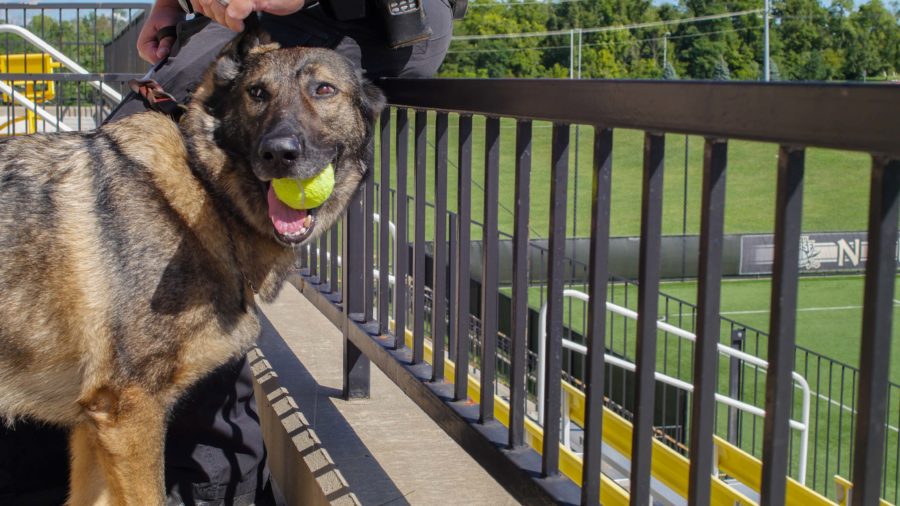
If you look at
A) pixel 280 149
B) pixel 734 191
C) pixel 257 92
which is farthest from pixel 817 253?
pixel 280 149

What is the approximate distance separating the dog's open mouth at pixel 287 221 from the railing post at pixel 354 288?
60cm

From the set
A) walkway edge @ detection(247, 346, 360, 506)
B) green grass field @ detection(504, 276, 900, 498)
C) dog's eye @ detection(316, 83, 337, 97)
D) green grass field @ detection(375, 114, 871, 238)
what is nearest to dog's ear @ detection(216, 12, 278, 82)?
dog's eye @ detection(316, 83, 337, 97)

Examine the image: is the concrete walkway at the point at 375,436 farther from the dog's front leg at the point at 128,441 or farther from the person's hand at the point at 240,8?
the person's hand at the point at 240,8

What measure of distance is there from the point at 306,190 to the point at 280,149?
233 millimetres

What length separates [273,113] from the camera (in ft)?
8.68

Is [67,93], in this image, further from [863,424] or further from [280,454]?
[863,424]

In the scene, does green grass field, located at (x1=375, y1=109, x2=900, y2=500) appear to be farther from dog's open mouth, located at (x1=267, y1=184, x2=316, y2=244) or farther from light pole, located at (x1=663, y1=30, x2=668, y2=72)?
light pole, located at (x1=663, y1=30, x2=668, y2=72)

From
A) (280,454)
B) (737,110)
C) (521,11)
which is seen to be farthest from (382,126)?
(521,11)

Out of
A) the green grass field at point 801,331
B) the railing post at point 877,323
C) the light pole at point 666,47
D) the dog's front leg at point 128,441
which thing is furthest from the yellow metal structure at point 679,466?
the light pole at point 666,47

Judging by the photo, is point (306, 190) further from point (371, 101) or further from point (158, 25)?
point (158, 25)

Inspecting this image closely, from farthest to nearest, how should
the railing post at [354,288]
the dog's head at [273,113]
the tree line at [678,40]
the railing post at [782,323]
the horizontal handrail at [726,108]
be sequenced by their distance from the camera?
the tree line at [678,40], the railing post at [354,288], the dog's head at [273,113], the railing post at [782,323], the horizontal handrail at [726,108]

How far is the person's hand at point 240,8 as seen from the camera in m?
2.73

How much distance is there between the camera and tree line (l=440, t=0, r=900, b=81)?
173 feet

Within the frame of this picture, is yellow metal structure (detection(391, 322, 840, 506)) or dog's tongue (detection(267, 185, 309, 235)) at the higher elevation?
dog's tongue (detection(267, 185, 309, 235))
